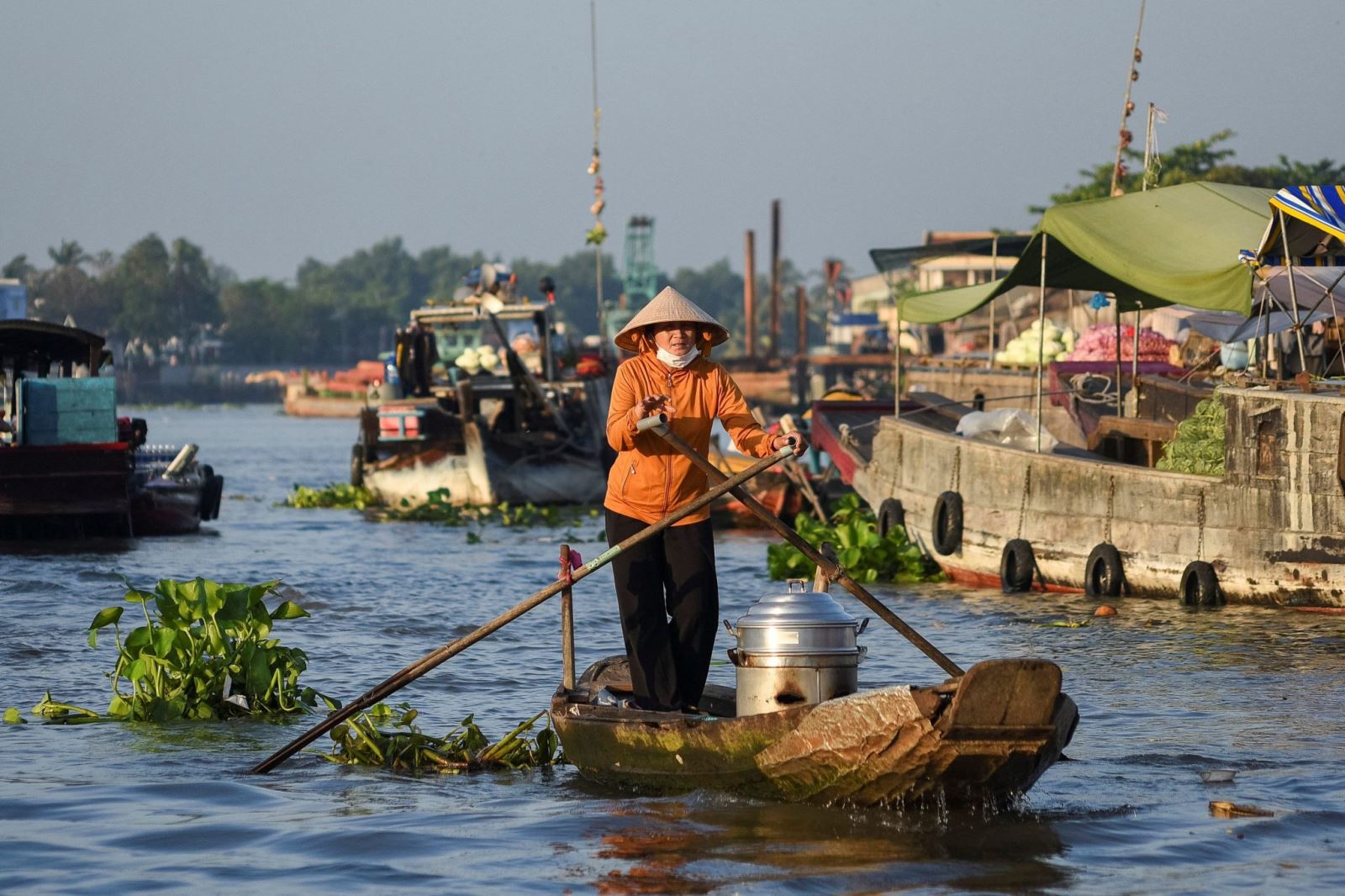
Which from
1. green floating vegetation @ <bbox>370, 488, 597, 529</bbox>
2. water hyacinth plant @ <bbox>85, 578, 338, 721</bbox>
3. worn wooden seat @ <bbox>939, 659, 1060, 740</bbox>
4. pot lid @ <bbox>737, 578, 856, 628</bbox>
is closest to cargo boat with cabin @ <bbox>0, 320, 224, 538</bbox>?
green floating vegetation @ <bbox>370, 488, 597, 529</bbox>

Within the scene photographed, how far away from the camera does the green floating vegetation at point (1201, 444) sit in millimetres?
13625

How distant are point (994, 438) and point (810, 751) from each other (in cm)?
1061

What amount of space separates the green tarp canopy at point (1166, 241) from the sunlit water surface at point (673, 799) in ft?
7.97

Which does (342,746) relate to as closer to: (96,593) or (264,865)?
(264,865)

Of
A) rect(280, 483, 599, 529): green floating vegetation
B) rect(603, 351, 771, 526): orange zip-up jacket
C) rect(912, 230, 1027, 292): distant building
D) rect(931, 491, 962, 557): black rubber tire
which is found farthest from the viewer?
rect(912, 230, 1027, 292): distant building

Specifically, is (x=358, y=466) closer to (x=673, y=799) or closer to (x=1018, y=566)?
(x=1018, y=566)

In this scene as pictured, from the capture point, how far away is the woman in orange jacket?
762 cm

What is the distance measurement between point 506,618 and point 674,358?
1342mm

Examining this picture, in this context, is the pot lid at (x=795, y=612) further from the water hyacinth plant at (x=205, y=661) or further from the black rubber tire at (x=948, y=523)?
the black rubber tire at (x=948, y=523)

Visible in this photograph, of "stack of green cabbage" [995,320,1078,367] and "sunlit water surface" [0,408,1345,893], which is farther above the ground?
"stack of green cabbage" [995,320,1078,367]

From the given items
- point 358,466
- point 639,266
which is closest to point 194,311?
point 639,266

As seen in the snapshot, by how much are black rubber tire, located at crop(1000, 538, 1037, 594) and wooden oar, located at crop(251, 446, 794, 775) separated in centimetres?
789

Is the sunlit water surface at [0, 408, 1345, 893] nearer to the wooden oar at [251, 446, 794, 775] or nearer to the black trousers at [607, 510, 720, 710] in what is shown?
the wooden oar at [251, 446, 794, 775]

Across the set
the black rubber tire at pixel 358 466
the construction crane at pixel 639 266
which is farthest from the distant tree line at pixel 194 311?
the black rubber tire at pixel 358 466
